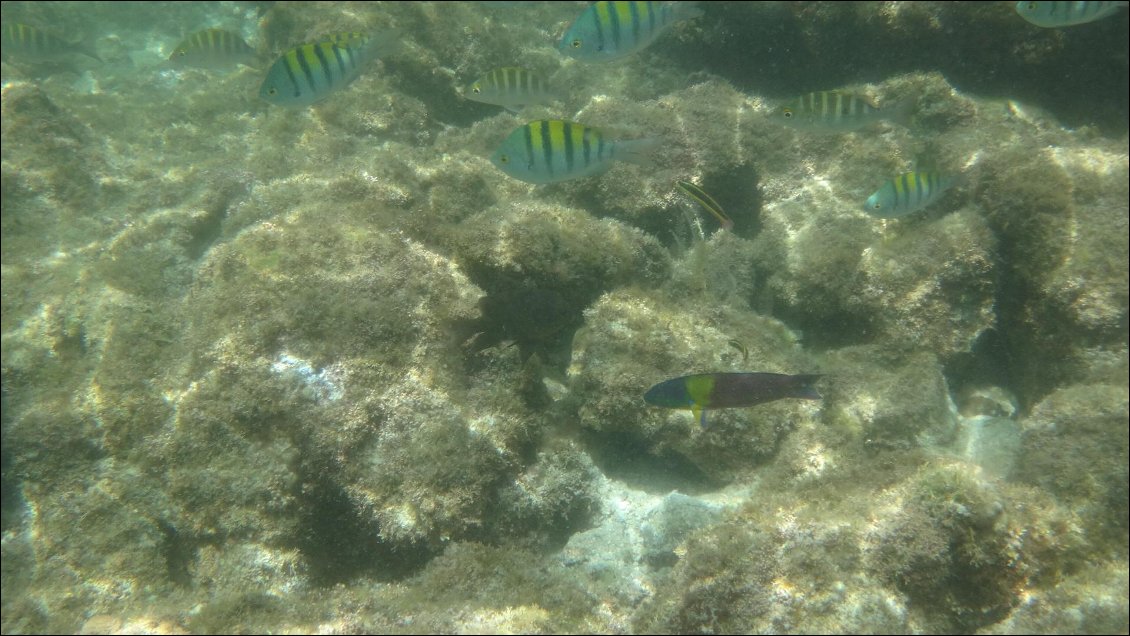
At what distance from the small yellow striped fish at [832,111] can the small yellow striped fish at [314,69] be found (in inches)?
119

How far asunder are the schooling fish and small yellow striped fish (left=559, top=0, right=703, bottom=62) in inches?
92.1

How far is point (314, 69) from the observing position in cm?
340

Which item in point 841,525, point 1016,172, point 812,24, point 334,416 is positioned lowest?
point 841,525

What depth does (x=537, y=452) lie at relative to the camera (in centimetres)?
347

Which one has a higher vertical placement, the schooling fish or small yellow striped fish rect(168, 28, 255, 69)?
small yellow striped fish rect(168, 28, 255, 69)

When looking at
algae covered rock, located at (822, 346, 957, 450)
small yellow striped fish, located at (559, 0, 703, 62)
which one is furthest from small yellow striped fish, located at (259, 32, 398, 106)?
algae covered rock, located at (822, 346, 957, 450)

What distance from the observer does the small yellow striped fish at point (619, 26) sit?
3.21 metres

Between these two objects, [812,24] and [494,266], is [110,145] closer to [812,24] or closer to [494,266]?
[494,266]

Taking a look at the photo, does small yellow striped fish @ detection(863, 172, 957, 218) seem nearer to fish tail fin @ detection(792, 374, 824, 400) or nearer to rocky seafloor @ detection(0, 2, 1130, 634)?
rocky seafloor @ detection(0, 2, 1130, 634)

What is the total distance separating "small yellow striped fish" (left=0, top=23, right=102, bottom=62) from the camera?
6.73 m

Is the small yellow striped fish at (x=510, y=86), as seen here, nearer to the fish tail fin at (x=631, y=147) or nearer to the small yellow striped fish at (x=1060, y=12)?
the fish tail fin at (x=631, y=147)

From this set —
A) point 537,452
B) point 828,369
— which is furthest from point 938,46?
point 537,452

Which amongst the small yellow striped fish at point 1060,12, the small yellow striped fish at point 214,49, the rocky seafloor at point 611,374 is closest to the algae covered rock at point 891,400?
the rocky seafloor at point 611,374

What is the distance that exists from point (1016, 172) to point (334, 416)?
16.8ft
